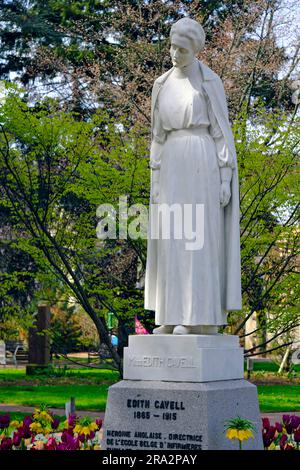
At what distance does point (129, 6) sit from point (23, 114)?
27.0 feet

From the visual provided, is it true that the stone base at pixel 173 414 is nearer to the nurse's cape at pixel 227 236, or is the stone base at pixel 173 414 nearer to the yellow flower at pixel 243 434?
the yellow flower at pixel 243 434

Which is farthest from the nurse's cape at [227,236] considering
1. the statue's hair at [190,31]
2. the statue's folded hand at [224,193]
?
the statue's hair at [190,31]

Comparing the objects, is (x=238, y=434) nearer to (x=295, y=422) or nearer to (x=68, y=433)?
(x=68, y=433)

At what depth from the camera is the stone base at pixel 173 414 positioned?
22.4ft

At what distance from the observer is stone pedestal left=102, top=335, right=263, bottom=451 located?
6844 millimetres

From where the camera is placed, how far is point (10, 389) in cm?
2095

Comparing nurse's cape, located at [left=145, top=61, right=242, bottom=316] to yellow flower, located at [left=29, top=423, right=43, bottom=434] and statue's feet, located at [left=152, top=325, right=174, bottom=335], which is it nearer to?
statue's feet, located at [left=152, top=325, right=174, bottom=335]

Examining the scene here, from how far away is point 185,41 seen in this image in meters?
7.69

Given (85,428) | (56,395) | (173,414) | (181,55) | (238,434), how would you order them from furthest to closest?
(56,395) → (181,55) → (85,428) → (173,414) → (238,434)

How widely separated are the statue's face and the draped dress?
18 cm

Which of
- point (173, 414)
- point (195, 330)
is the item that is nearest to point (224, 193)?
point (195, 330)

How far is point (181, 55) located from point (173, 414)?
3181mm

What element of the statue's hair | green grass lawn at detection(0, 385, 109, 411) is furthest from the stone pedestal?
green grass lawn at detection(0, 385, 109, 411)
